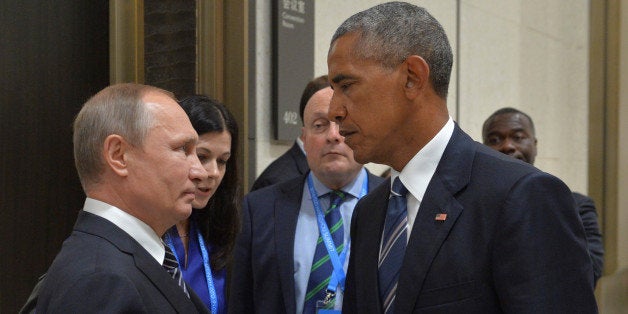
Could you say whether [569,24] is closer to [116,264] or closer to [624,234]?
[624,234]

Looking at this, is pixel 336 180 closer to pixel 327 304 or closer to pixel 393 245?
pixel 327 304

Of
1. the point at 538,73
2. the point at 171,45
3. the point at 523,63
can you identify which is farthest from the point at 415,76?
the point at 538,73

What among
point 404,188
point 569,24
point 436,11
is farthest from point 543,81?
point 404,188

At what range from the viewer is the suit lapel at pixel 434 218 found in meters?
1.89

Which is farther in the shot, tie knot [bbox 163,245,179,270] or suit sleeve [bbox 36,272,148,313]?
tie knot [bbox 163,245,179,270]

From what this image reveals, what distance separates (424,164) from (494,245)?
12.4 inches

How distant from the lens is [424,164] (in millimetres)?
2045

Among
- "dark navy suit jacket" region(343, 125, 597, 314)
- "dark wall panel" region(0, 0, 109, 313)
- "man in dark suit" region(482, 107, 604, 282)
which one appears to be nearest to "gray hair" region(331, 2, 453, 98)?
"dark navy suit jacket" region(343, 125, 597, 314)

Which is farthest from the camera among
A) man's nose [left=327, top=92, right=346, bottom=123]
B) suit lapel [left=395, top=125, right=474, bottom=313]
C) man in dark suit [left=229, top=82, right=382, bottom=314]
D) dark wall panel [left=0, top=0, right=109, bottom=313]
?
dark wall panel [left=0, top=0, right=109, bottom=313]

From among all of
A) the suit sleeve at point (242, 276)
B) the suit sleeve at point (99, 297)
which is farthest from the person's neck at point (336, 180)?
the suit sleeve at point (99, 297)

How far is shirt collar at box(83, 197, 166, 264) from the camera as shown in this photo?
1.92m

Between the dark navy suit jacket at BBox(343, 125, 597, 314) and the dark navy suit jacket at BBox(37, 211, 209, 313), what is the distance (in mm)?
544

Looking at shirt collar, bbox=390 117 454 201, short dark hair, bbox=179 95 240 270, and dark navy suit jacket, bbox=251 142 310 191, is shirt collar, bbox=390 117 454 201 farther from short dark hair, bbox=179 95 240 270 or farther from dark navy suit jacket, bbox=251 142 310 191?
dark navy suit jacket, bbox=251 142 310 191

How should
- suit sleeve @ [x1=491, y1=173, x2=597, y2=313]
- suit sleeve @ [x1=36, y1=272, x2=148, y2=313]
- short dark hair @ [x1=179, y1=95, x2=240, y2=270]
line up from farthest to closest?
short dark hair @ [x1=179, y1=95, x2=240, y2=270] → suit sleeve @ [x1=491, y1=173, x2=597, y2=313] → suit sleeve @ [x1=36, y1=272, x2=148, y2=313]
